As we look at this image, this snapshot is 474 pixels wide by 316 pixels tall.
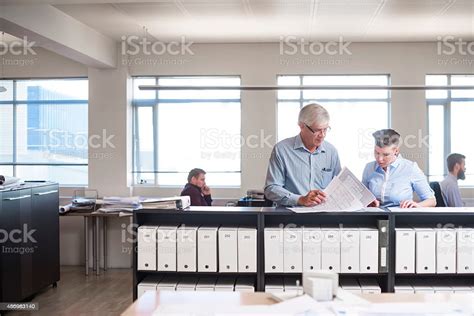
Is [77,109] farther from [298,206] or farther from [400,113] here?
[298,206]

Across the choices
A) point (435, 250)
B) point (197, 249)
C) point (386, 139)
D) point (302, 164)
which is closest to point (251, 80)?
point (386, 139)

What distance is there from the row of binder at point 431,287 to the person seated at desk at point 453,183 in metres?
3.13

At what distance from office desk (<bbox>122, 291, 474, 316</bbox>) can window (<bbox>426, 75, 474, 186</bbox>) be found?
499 cm

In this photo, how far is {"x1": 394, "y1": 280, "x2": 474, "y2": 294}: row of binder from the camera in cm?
289

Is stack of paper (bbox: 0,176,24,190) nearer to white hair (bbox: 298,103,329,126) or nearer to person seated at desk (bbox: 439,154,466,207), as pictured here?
white hair (bbox: 298,103,329,126)

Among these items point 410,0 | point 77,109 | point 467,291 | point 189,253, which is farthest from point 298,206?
point 77,109

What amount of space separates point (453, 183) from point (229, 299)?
14.5ft

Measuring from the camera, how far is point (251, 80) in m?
7.02

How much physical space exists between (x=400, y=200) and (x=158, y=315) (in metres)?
2.08

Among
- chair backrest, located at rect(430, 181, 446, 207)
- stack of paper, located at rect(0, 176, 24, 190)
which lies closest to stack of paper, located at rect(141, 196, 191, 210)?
stack of paper, located at rect(0, 176, 24, 190)

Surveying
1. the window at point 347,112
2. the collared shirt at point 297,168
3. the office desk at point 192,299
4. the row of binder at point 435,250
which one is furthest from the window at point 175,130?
the office desk at point 192,299

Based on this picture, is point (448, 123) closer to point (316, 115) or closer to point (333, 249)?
point (316, 115)

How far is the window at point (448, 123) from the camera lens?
700cm

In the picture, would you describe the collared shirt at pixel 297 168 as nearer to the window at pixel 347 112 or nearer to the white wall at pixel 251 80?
the white wall at pixel 251 80
